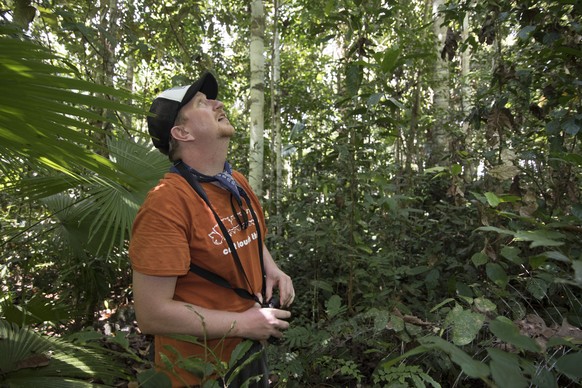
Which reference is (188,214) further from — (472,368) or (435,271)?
(435,271)

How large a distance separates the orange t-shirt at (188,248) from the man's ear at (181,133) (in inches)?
9.0

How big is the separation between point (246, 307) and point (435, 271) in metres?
1.83

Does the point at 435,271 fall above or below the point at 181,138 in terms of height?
below

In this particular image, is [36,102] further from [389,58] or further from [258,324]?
[389,58]

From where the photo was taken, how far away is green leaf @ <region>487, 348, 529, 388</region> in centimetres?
78

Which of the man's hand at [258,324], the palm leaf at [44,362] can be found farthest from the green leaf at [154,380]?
the palm leaf at [44,362]

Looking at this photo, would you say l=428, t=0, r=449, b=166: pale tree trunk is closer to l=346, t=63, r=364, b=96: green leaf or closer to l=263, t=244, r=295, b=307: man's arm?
l=346, t=63, r=364, b=96: green leaf

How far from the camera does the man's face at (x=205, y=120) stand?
6.19ft

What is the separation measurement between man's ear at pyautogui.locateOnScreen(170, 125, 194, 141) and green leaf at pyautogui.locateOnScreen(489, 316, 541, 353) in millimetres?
1359

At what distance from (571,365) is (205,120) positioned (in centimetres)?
154

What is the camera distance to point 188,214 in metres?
1.58

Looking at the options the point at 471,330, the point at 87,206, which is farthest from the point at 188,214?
the point at 87,206

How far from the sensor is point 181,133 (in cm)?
189

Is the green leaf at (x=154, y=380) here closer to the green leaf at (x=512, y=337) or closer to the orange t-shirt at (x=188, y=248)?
the orange t-shirt at (x=188, y=248)
